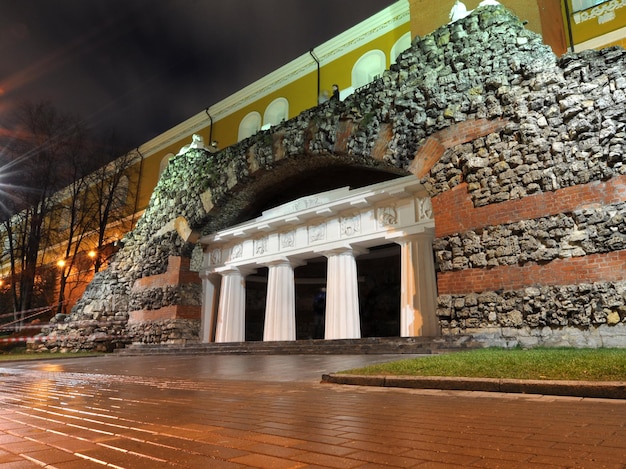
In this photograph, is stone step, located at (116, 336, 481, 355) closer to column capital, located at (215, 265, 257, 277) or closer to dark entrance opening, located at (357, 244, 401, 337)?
column capital, located at (215, 265, 257, 277)

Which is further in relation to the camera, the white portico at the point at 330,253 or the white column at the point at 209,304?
the white column at the point at 209,304

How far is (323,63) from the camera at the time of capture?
2398 centimetres

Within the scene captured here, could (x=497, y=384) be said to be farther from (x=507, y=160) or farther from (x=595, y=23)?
(x=595, y=23)

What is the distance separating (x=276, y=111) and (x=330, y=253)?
44.3 feet

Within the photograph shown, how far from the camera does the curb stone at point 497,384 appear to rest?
4180mm

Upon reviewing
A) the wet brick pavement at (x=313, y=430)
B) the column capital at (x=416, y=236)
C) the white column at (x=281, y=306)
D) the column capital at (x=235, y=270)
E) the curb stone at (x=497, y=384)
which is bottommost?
the wet brick pavement at (x=313, y=430)

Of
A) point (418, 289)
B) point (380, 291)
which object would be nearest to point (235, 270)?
point (380, 291)

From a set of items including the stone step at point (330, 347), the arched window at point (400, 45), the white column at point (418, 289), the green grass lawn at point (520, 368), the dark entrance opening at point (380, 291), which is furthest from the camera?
the arched window at point (400, 45)

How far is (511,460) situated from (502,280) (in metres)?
8.48

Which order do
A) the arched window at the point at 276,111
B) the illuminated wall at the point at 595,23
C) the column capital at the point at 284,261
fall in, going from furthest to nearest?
the arched window at the point at 276,111 < the column capital at the point at 284,261 < the illuminated wall at the point at 595,23

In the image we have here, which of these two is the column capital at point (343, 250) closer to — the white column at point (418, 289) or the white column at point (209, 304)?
the white column at point (418, 289)

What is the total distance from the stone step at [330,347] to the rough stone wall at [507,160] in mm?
769

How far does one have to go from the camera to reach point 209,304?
1905 centimetres

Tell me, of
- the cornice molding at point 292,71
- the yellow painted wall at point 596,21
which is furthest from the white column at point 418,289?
the cornice molding at point 292,71
